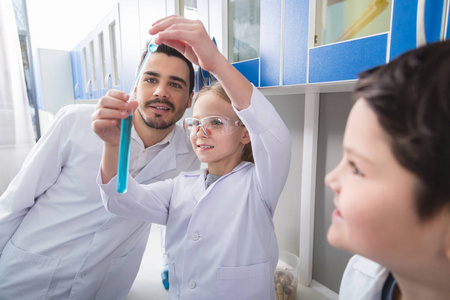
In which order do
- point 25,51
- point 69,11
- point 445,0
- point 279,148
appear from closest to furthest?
point 445,0, point 279,148, point 25,51, point 69,11

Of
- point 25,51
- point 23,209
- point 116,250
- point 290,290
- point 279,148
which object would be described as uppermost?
point 25,51

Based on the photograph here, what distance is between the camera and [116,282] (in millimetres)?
1200

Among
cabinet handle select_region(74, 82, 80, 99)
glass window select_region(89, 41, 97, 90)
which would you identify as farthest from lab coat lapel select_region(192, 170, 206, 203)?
cabinet handle select_region(74, 82, 80, 99)

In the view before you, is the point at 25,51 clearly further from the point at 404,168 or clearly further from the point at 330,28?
the point at 404,168

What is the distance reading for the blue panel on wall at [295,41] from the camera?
754mm

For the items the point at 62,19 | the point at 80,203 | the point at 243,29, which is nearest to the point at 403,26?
the point at 243,29

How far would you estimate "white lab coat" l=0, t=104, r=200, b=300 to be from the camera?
1.08 m

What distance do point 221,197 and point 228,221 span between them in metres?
0.08

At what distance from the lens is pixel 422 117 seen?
0.33 meters

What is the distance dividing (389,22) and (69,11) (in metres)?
3.93

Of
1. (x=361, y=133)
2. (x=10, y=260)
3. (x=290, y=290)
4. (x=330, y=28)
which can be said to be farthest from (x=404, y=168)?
(x=10, y=260)

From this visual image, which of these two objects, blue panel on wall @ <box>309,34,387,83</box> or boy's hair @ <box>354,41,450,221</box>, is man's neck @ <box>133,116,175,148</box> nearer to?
blue panel on wall @ <box>309,34,387,83</box>

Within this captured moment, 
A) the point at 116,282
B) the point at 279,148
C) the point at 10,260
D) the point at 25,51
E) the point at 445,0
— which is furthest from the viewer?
the point at 25,51

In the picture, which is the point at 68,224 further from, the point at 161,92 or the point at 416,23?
the point at 416,23
